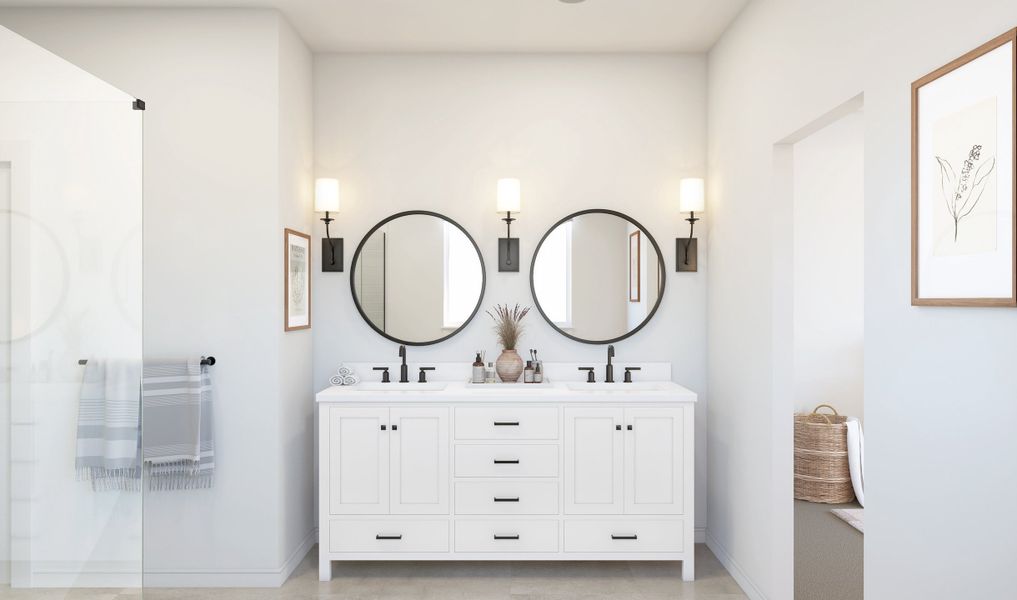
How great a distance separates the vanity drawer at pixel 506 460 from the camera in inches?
129

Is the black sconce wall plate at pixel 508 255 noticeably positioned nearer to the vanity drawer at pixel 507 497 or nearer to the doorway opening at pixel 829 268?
the vanity drawer at pixel 507 497

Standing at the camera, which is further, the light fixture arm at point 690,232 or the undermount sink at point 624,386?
the light fixture arm at point 690,232

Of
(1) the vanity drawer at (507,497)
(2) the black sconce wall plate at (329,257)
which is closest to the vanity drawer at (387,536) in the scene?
(1) the vanity drawer at (507,497)

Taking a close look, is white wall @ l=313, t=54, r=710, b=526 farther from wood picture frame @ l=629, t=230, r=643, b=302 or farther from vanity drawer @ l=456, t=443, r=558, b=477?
vanity drawer @ l=456, t=443, r=558, b=477

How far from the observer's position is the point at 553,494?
3268mm

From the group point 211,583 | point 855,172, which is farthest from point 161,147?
point 855,172

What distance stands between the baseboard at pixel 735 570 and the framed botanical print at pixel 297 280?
2.45 meters

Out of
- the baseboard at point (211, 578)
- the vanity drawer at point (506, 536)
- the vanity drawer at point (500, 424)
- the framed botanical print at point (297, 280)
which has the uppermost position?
the framed botanical print at point (297, 280)

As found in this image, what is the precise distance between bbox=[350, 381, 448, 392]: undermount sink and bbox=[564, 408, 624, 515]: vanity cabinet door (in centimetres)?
75

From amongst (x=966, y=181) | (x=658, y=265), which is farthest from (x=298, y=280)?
(x=966, y=181)

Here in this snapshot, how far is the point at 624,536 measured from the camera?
10.7ft

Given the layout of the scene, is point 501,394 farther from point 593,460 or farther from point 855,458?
point 855,458

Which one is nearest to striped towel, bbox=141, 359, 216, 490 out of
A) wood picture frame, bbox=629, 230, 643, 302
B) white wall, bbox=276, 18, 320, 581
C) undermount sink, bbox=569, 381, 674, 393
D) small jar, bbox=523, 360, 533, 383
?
white wall, bbox=276, 18, 320, 581

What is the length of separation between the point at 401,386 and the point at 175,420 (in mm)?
1085
